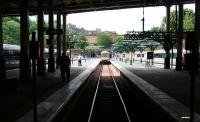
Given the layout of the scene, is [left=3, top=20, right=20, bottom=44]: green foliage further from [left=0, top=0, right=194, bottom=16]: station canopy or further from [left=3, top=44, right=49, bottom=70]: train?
[left=3, top=44, right=49, bottom=70]: train

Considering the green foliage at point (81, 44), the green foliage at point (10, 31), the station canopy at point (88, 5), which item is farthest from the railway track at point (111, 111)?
the green foliage at point (81, 44)

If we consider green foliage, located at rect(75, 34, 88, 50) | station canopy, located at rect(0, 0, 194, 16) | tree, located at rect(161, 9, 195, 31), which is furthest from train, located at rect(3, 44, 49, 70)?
green foliage, located at rect(75, 34, 88, 50)

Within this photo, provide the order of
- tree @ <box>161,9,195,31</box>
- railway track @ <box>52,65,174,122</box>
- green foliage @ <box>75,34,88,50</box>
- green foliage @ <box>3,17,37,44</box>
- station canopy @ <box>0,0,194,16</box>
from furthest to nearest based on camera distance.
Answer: green foliage @ <box>75,34,88,50</box>, green foliage @ <box>3,17,37,44</box>, tree @ <box>161,9,195,31</box>, station canopy @ <box>0,0,194,16</box>, railway track @ <box>52,65,174,122</box>

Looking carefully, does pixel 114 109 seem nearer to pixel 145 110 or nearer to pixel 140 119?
pixel 145 110

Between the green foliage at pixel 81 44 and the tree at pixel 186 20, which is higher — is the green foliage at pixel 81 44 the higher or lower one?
the lower one

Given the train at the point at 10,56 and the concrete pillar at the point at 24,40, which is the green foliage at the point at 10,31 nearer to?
the train at the point at 10,56

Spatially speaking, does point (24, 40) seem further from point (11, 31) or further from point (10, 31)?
point (11, 31)

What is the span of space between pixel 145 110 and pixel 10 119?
6521 millimetres

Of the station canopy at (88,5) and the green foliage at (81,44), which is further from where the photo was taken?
the green foliage at (81,44)

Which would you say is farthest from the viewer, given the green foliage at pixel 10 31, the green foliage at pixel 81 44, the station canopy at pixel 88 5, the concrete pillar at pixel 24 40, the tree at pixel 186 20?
the green foliage at pixel 81 44

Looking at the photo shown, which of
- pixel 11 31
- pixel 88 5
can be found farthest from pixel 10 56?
pixel 11 31

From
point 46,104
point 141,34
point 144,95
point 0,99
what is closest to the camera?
point 46,104

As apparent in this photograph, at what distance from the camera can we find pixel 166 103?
1650 cm

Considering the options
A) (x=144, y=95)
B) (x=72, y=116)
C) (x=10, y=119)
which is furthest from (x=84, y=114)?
(x=144, y=95)
